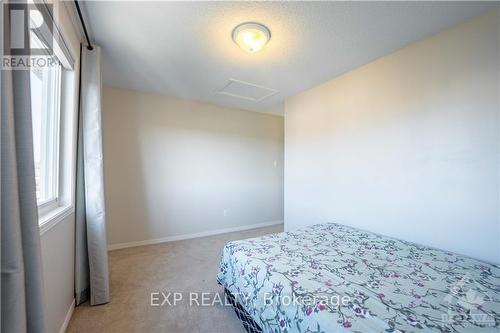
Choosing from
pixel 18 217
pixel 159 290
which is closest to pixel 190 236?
pixel 159 290

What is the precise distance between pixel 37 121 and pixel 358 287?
233 centimetres

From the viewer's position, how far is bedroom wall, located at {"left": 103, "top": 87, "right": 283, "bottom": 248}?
3125mm

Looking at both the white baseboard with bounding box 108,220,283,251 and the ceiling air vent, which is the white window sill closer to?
the white baseboard with bounding box 108,220,283,251

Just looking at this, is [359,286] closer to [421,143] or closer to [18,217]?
[421,143]

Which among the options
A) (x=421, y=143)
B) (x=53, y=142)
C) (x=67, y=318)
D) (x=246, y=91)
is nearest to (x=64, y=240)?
(x=67, y=318)

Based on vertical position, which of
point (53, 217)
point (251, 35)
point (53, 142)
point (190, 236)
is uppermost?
point (251, 35)

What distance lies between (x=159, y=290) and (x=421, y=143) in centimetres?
284

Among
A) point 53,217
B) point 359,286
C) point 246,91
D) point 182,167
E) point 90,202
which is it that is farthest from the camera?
point 182,167

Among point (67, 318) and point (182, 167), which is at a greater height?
point (182, 167)

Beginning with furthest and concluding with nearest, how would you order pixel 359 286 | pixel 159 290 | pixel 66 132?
1. pixel 159 290
2. pixel 66 132
3. pixel 359 286

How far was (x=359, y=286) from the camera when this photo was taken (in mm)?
1217

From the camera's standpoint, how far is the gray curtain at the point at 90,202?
184 cm

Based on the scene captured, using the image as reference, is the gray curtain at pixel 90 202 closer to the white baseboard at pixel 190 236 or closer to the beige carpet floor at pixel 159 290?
the beige carpet floor at pixel 159 290

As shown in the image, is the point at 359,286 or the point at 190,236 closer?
the point at 359,286
